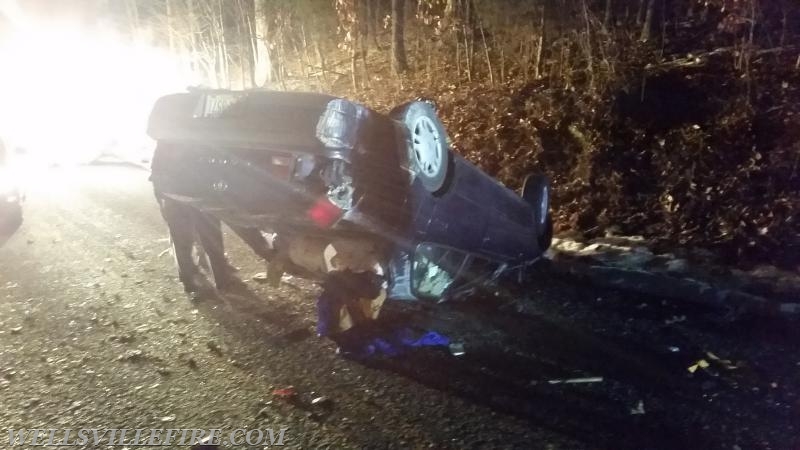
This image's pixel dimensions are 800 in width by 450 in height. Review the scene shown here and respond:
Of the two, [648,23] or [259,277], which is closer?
[259,277]

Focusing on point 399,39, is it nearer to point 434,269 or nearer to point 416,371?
point 434,269

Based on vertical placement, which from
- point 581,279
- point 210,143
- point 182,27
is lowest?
point 581,279

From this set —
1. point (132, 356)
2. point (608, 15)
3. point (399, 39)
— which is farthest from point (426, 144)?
point (399, 39)

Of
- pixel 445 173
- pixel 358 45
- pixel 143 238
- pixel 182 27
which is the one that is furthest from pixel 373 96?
pixel 182 27

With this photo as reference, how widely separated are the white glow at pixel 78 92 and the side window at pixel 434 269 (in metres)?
8.83

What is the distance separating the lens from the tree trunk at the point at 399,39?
13997mm

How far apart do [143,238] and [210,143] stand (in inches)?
154

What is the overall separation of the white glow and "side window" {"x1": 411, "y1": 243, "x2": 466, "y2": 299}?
8.83 metres

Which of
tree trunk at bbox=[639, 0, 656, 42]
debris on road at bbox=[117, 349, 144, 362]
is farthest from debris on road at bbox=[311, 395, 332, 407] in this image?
tree trunk at bbox=[639, 0, 656, 42]

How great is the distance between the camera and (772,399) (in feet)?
11.9

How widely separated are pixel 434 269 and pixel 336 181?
43.5 inches

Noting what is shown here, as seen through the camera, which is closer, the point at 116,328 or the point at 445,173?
the point at 445,173

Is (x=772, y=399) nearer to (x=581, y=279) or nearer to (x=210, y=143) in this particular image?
(x=581, y=279)

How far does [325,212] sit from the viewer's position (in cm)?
402
